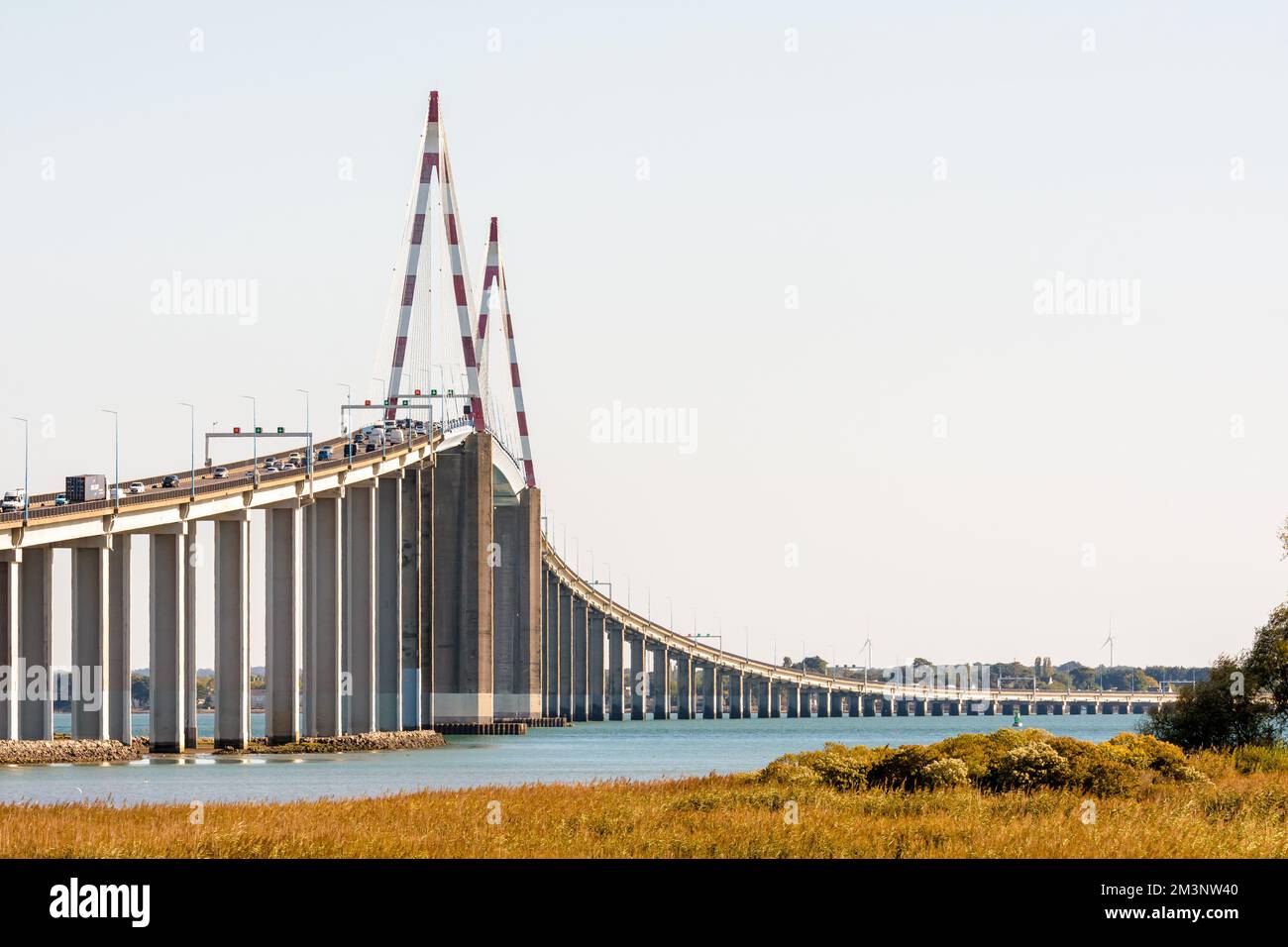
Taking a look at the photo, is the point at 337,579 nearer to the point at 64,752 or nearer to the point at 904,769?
the point at 64,752

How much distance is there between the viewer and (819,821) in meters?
30.0

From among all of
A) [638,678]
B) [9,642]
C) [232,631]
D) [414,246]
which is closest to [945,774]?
[9,642]

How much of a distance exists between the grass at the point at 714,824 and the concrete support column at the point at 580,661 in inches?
5290

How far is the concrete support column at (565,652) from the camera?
165875 millimetres

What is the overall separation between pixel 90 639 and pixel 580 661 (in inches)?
4118

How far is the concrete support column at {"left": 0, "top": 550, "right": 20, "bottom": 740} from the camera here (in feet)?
224

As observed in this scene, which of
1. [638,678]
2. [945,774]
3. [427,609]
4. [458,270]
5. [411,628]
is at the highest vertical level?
[458,270]

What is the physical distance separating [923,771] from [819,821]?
750cm

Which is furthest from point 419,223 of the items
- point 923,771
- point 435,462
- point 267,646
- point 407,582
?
point 923,771

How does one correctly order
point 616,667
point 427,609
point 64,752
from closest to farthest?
point 64,752 < point 427,609 < point 616,667

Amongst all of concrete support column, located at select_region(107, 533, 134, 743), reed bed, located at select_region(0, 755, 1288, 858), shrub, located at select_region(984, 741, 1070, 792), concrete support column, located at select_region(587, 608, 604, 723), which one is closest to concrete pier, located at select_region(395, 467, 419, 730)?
concrete support column, located at select_region(107, 533, 134, 743)

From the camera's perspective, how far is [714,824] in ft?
99.6

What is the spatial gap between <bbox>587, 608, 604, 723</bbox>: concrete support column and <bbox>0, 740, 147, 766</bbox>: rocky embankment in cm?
10458
